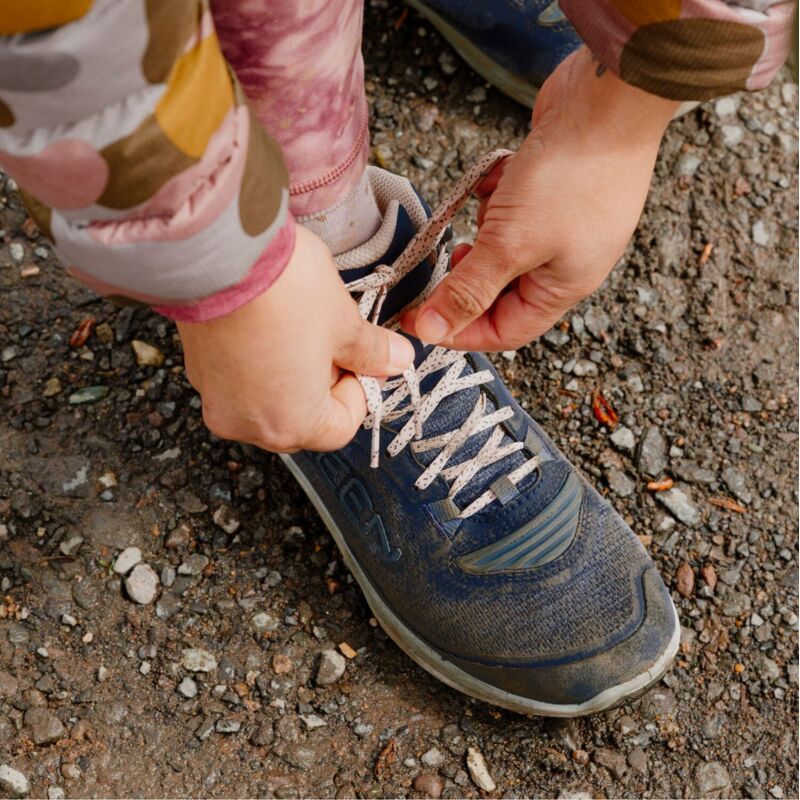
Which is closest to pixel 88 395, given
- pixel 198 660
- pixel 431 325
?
pixel 198 660

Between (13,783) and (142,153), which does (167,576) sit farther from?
(142,153)

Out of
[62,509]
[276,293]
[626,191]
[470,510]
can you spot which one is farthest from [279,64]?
[62,509]

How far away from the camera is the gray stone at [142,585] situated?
1.50 m

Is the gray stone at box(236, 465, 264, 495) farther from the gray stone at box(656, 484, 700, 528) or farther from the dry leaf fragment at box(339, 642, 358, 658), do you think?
the gray stone at box(656, 484, 700, 528)

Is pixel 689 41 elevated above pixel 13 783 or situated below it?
above

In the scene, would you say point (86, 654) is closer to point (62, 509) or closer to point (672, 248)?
point (62, 509)

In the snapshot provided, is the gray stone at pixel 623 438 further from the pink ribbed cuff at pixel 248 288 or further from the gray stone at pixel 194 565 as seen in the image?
the pink ribbed cuff at pixel 248 288

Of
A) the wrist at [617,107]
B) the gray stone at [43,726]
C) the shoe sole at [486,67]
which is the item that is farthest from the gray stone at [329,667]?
the shoe sole at [486,67]

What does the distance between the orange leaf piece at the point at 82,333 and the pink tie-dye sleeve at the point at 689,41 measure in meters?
1.13

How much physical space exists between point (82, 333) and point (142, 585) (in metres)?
0.52

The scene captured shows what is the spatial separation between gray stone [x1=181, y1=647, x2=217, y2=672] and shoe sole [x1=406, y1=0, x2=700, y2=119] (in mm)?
1358

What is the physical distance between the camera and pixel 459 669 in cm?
142

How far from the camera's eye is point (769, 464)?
1.69 metres

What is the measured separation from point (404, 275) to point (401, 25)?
1.03 m
